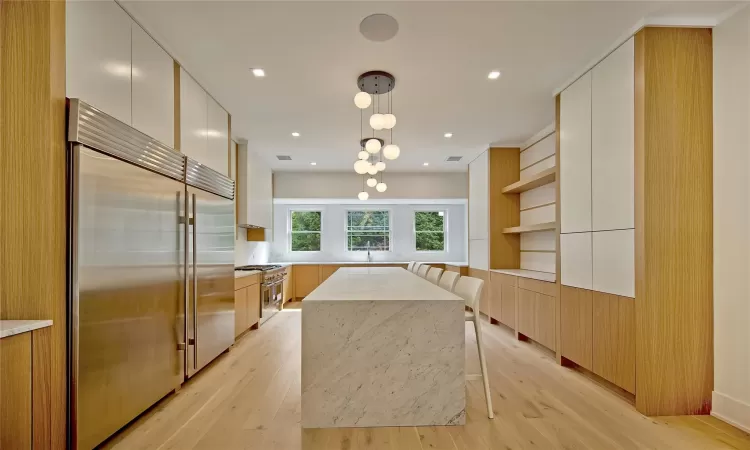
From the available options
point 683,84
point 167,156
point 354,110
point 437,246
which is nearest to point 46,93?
point 167,156

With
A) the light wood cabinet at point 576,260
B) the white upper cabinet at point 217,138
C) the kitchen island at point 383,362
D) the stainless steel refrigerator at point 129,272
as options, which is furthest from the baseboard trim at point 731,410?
the white upper cabinet at point 217,138

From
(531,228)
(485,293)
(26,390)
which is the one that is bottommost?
(485,293)

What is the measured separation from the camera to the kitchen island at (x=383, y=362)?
241 cm

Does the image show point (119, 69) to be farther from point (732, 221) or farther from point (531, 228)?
point (531, 228)

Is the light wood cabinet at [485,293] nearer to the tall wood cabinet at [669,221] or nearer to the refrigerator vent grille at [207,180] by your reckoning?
the tall wood cabinet at [669,221]

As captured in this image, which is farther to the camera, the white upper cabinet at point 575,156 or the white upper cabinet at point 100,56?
the white upper cabinet at point 575,156

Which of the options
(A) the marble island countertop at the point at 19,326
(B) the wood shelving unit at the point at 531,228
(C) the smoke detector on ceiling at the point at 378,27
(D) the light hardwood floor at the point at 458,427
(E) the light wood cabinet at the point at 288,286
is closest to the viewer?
(A) the marble island countertop at the point at 19,326

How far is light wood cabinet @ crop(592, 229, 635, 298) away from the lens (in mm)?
2806

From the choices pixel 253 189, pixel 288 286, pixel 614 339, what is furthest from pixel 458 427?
pixel 288 286

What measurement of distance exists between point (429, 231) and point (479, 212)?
2.46m

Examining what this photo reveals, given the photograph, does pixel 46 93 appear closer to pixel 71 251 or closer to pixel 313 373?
pixel 71 251

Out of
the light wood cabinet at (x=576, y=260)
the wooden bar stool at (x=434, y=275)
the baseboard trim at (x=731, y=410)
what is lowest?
the baseboard trim at (x=731, y=410)

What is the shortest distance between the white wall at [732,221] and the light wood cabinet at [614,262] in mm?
488

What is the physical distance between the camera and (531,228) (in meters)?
4.87
